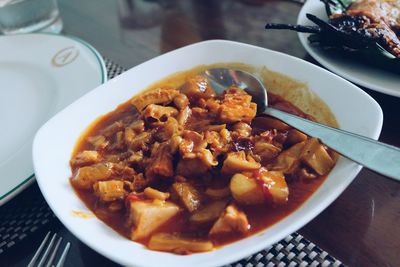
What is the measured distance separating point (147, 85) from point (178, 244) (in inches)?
29.6

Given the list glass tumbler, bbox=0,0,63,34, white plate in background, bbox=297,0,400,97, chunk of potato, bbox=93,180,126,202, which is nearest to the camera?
chunk of potato, bbox=93,180,126,202

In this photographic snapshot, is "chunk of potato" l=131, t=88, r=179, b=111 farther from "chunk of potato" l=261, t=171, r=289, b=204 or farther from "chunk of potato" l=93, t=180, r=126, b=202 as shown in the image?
"chunk of potato" l=261, t=171, r=289, b=204

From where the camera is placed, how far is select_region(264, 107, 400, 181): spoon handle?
948 millimetres

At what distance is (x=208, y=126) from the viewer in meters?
1.33

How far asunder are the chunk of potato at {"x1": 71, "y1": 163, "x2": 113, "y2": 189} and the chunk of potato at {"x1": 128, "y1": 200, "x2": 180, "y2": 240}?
0.57ft

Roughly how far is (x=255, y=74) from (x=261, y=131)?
0.31 metres

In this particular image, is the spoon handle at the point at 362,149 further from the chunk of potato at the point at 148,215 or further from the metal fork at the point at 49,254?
the metal fork at the point at 49,254

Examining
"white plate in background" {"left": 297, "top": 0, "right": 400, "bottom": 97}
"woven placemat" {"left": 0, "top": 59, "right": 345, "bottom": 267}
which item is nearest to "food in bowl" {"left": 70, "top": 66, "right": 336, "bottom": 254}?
"woven placemat" {"left": 0, "top": 59, "right": 345, "bottom": 267}

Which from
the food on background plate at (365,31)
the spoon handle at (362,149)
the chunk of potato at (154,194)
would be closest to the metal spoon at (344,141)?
the spoon handle at (362,149)

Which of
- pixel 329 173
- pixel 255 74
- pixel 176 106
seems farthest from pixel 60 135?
pixel 329 173

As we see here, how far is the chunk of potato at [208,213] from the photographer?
1061 mm

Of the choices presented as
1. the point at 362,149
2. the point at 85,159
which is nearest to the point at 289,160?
the point at 362,149

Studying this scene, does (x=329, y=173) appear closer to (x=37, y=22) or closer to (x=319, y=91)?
(x=319, y=91)

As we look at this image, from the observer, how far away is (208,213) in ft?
3.52
